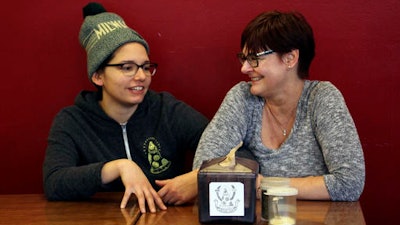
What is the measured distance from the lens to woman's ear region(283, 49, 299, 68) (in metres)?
2.08

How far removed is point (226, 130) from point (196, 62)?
0.52m

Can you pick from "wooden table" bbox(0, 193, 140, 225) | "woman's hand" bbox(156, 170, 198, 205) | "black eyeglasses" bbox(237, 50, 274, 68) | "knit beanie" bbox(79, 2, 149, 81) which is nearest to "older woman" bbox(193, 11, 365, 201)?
"black eyeglasses" bbox(237, 50, 274, 68)

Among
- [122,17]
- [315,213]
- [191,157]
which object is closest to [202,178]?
[315,213]

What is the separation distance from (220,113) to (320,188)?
50cm

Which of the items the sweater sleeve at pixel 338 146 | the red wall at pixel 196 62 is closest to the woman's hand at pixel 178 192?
the sweater sleeve at pixel 338 146

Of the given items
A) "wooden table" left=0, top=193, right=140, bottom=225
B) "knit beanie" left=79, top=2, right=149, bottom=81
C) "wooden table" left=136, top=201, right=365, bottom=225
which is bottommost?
"wooden table" left=0, top=193, right=140, bottom=225

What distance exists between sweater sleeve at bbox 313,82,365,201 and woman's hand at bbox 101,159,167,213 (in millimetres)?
529

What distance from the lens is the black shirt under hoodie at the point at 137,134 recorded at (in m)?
2.20

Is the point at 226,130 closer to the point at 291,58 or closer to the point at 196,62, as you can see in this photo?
the point at 291,58

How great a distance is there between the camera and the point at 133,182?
71.1 inches

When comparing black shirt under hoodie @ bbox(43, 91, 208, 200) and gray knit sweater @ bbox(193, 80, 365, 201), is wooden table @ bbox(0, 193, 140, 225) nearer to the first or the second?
black shirt under hoodie @ bbox(43, 91, 208, 200)

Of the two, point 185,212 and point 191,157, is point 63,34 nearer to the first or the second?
point 191,157

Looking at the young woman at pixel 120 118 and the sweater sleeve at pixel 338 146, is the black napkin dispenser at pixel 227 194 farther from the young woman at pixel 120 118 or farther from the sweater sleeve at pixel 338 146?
the young woman at pixel 120 118

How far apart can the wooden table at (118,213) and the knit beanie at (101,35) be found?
577mm
